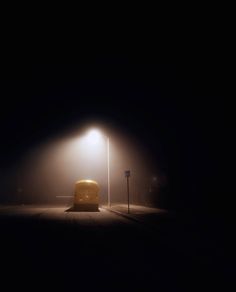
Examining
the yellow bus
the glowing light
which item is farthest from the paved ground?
the glowing light

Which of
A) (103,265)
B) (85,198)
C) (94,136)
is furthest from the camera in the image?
(94,136)

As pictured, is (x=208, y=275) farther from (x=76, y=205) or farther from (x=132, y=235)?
(x=76, y=205)

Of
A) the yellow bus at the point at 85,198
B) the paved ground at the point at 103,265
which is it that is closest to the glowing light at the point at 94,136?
the yellow bus at the point at 85,198

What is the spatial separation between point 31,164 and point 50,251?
68624 mm

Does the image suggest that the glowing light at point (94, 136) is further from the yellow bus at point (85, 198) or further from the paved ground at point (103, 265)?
the paved ground at point (103, 265)

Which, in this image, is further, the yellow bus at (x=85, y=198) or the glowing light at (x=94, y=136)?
the glowing light at (x=94, y=136)

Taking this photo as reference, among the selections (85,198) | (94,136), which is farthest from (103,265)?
(94,136)

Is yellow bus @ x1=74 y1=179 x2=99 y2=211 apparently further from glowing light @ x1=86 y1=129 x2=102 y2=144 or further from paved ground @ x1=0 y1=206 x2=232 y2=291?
paved ground @ x1=0 y1=206 x2=232 y2=291

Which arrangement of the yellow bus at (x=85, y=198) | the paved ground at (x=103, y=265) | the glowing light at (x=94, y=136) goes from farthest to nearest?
1. the glowing light at (x=94, y=136)
2. the yellow bus at (x=85, y=198)
3. the paved ground at (x=103, y=265)

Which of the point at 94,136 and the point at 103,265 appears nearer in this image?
the point at 103,265

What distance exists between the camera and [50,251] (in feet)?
41.1

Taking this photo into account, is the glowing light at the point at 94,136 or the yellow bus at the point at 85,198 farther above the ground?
the glowing light at the point at 94,136

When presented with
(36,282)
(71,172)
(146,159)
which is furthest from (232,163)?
(71,172)

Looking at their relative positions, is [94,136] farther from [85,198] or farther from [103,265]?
[103,265]
